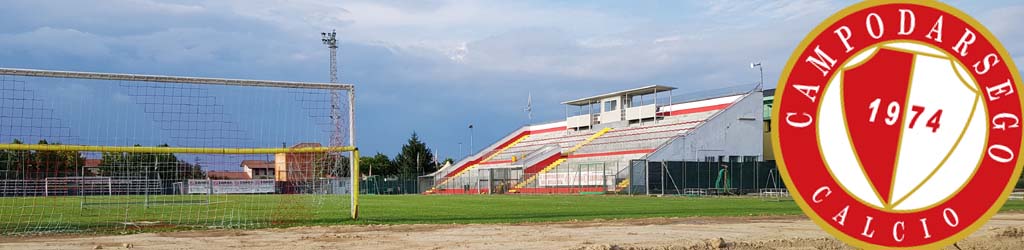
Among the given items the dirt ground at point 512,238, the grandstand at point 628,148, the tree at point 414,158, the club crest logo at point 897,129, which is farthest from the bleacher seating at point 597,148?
the club crest logo at point 897,129

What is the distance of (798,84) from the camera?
231 centimetres

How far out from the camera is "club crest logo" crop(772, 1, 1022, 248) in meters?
2.26

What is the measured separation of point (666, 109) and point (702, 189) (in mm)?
17981

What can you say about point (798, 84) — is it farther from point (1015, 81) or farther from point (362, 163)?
point (362, 163)

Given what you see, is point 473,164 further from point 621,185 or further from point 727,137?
point 621,185

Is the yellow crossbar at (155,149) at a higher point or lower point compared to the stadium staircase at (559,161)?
lower

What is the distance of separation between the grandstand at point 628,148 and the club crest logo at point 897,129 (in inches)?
1698

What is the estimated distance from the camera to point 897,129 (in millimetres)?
2309

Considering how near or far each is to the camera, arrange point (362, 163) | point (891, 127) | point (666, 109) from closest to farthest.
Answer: point (891, 127)
point (666, 109)
point (362, 163)

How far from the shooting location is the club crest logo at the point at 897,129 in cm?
226

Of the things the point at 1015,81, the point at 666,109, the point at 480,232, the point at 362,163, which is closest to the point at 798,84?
the point at 1015,81

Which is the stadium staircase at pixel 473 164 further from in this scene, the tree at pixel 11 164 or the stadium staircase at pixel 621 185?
the tree at pixel 11 164

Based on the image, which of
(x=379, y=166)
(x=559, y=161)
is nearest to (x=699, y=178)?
(x=559, y=161)

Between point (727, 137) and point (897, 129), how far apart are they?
52.9 m
